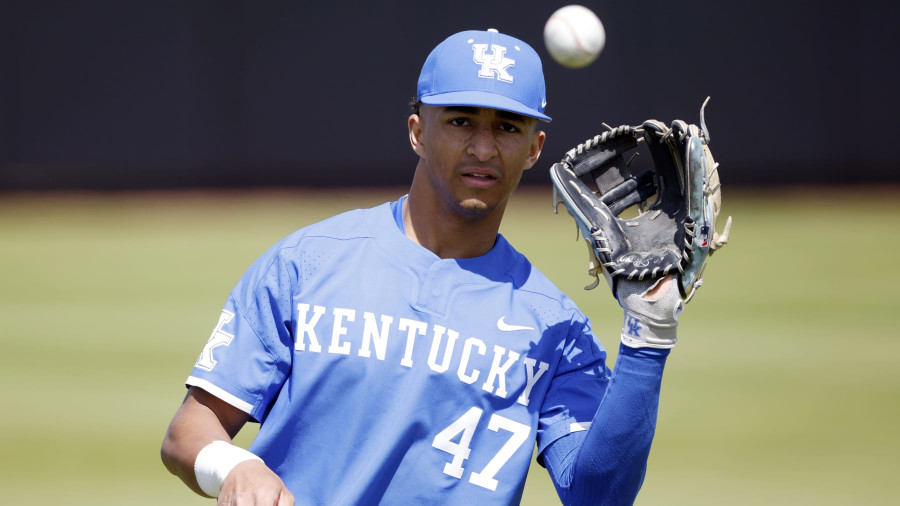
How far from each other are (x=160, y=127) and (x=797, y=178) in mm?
8605

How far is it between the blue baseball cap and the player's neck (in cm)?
29

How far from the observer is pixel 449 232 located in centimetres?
270

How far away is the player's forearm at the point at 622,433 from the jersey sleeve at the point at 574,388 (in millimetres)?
118

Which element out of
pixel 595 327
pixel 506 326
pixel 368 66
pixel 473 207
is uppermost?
pixel 368 66

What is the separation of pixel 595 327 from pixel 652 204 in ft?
18.1

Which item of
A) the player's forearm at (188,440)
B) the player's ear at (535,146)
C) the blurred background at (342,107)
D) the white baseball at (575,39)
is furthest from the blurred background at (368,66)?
the player's forearm at (188,440)

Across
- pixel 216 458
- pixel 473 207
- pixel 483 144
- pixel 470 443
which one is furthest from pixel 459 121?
pixel 216 458

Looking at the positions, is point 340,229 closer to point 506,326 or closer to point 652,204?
point 506,326

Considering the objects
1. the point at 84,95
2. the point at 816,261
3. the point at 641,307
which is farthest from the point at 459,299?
the point at 84,95

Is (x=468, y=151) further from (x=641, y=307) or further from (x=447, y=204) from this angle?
(x=641, y=307)

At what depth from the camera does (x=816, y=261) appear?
34.3ft

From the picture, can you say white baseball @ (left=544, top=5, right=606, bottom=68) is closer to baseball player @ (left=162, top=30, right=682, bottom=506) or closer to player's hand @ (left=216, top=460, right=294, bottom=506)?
baseball player @ (left=162, top=30, right=682, bottom=506)

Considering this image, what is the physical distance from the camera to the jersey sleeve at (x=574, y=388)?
8.50 feet

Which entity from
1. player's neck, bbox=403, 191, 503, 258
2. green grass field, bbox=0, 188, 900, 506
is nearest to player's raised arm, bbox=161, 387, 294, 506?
player's neck, bbox=403, 191, 503, 258
